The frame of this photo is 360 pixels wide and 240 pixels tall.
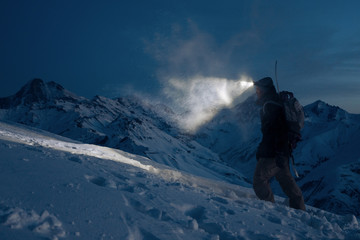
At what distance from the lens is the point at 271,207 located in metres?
5.70

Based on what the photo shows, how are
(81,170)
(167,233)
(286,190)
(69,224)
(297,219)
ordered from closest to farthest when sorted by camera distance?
(69,224) → (167,233) → (297,219) → (81,170) → (286,190)

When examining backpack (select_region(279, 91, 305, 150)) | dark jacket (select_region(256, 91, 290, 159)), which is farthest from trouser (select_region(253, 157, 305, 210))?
backpack (select_region(279, 91, 305, 150))

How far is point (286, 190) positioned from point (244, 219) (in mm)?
2524

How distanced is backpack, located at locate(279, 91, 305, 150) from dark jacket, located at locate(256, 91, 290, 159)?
6.0 inches

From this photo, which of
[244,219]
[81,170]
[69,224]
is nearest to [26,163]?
[81,170]

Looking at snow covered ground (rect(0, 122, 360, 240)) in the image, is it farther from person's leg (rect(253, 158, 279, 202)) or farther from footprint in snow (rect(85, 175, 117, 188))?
person's leg (rect(253, 158, 279, 202))

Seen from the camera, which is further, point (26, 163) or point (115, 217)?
point (26, 163)

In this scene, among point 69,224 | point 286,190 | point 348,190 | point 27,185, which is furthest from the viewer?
point 348,190

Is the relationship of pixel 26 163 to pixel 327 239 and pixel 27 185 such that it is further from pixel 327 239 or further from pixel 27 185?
pixel 327 239

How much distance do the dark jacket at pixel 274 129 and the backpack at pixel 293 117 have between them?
0.50ft

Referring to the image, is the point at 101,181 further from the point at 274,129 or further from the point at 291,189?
the point at 291,189

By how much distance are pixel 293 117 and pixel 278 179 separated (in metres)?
1.68

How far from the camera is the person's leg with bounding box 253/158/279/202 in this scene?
21.3 feet

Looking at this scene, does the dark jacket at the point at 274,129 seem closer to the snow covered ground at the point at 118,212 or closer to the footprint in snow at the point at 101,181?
the snow covered ground at the point at 118,212
